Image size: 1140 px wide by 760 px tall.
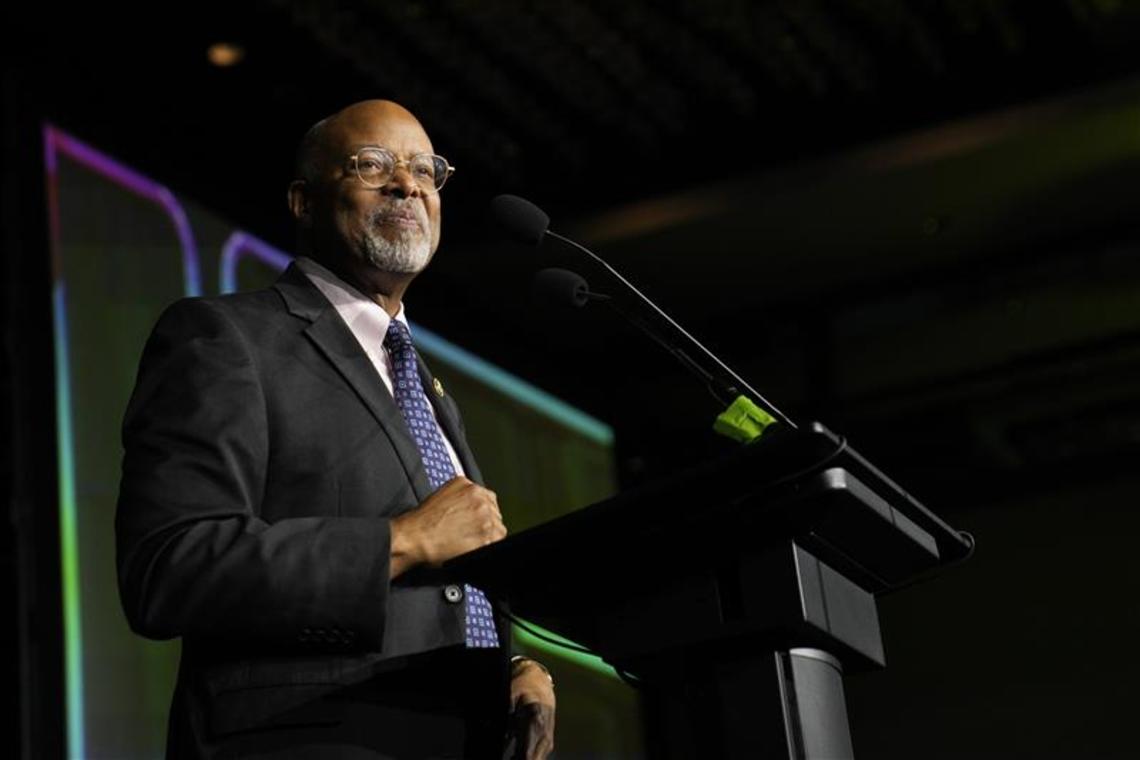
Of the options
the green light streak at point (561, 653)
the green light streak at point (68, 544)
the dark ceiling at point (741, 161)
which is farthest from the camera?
the green light streak at point (561, 653)

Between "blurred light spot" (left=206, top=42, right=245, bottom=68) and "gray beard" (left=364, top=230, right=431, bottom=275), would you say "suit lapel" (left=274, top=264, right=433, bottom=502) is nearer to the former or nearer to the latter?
"gray beard" (left=364, top=230, right=431, bottom=275)

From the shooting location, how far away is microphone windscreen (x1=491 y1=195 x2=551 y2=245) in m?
1.97

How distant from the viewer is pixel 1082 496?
679 cm

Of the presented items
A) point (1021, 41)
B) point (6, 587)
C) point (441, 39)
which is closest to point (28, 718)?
point (6, 587)

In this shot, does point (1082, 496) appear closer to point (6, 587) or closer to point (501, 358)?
point (501, 358)

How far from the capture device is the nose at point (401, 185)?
2.10 metres

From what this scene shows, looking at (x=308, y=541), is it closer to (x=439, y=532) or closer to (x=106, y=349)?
(x=439, y=532)

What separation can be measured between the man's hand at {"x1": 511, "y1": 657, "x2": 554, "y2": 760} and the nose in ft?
1.85

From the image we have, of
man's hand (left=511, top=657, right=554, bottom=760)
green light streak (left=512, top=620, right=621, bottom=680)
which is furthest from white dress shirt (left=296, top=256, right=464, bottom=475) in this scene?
green light streak (left=512, top=620, right=621, bottom=680)

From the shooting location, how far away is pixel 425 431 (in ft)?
6.42

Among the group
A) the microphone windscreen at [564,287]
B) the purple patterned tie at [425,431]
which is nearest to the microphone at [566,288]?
the microphone windscreen at [564,287]

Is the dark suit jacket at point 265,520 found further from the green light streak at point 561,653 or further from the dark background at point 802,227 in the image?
the green light streak at point 561,653

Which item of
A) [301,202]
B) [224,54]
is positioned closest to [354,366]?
[301,202]

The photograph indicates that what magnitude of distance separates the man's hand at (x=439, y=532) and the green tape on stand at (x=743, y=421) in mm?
239
